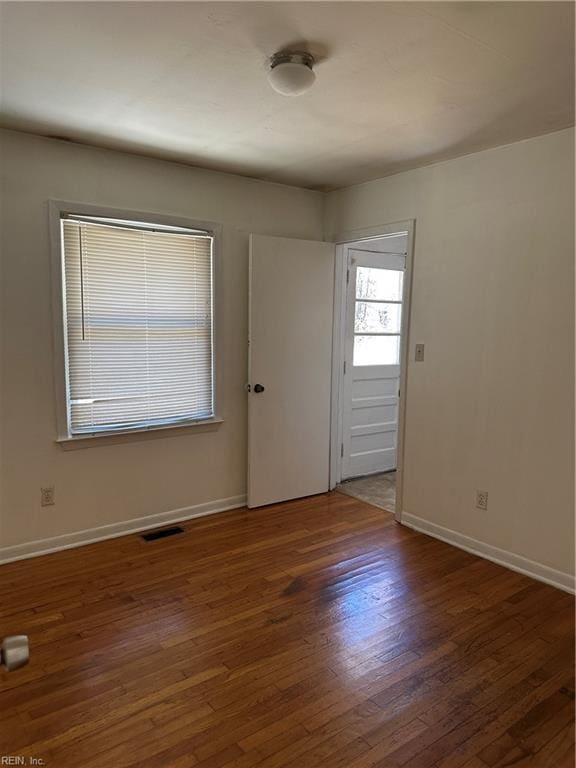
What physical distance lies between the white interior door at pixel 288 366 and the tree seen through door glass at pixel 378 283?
50 cm

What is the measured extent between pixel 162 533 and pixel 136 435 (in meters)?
0.70

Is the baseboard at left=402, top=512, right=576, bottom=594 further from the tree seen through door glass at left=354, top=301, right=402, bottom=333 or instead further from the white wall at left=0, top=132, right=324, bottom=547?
the tree seen through door glass at left=354, top=301, right=402, bottom=333

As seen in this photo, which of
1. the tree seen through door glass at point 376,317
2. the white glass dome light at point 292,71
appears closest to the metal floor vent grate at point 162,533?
the tree seen through door glass at point 376,317

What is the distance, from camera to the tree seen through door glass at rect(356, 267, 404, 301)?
4457 mm

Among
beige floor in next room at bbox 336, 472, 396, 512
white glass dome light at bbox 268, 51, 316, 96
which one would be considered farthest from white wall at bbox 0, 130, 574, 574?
white glass dome light at bbox 268, 51, 316, 96

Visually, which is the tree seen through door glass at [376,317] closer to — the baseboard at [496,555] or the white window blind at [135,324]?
the white window blind at [135,324]

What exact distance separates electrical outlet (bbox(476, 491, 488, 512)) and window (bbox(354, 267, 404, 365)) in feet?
5.75

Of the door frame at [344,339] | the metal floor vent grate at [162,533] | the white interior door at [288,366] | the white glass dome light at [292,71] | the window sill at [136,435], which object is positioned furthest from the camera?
the white interior door at [288,366]

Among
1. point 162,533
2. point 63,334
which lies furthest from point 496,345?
A: point 63,334

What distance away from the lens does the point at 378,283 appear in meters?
4.59

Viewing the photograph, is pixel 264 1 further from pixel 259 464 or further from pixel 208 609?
pixel 259 464

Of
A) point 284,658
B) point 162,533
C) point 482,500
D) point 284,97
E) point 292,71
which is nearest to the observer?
point 292,71

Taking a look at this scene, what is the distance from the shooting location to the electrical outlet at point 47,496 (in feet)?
10.0

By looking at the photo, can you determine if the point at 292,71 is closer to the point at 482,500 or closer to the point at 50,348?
the point at 50,348
